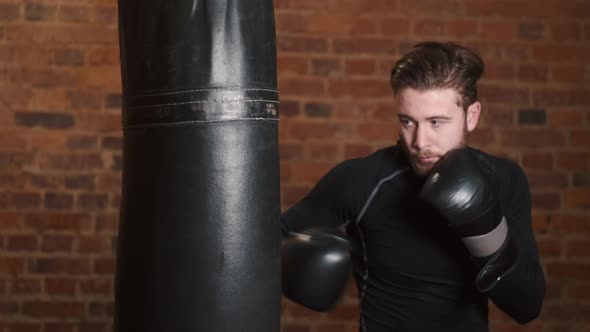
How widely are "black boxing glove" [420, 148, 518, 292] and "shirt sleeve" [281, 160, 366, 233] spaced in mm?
369

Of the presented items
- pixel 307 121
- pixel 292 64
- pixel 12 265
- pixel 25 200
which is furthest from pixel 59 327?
pixel 292 64

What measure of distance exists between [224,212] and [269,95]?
0.21 metres

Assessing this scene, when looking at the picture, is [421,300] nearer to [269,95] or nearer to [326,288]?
[326,288]

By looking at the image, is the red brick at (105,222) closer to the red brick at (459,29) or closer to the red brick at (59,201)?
the red brick at (59,201)

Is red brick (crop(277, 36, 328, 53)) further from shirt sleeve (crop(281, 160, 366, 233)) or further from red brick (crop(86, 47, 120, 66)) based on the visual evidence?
shirt sleeve (crop(281, 160, 366, 233))

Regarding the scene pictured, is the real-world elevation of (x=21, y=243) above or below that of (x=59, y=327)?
above

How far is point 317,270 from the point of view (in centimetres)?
168

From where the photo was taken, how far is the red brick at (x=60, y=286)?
3.03m

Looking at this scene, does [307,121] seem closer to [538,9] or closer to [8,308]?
[538,9]

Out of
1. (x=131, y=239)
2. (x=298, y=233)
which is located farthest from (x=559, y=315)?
(x=131, y=239)

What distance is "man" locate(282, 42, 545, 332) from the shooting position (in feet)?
5.86

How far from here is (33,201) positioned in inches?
119

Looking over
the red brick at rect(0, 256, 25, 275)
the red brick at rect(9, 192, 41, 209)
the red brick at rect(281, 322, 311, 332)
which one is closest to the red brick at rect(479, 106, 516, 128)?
the red brick at rect(281, 322, 311, 332)

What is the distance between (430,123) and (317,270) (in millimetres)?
543
